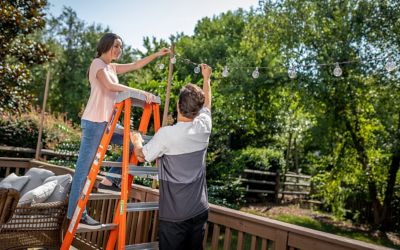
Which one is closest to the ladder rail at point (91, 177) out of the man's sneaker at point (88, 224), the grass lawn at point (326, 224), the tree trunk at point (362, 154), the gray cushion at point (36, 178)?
the man's sneaker at point (88, 224)

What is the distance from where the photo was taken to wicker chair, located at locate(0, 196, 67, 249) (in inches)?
105

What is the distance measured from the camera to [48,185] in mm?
2996

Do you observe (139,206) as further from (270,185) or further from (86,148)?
(270,185)

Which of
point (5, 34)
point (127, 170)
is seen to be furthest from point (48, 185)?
point (5, 34)

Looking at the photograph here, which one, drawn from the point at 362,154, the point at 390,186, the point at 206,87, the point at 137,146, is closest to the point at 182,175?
the point at 137,146

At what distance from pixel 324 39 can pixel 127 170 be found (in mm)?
6517

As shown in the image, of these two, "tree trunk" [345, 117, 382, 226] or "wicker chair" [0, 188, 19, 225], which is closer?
"wicker chair" [0, 188, 19, 225]

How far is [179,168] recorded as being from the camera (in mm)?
1872

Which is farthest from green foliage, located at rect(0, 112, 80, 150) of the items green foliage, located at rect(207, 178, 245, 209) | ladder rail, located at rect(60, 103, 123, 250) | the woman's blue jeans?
ladder rail, located at rect(60, 103, 123, 250)

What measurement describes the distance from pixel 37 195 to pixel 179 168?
1.59m

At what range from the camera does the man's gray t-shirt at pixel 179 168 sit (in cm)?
186

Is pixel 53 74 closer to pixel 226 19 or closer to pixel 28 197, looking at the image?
pixel 226 19

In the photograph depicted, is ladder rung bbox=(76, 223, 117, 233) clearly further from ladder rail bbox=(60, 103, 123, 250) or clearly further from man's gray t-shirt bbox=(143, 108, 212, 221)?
man's gray t-shirt bbox=(143, 108, 212, 221)

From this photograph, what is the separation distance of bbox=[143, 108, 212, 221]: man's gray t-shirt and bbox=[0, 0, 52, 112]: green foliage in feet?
14.9
